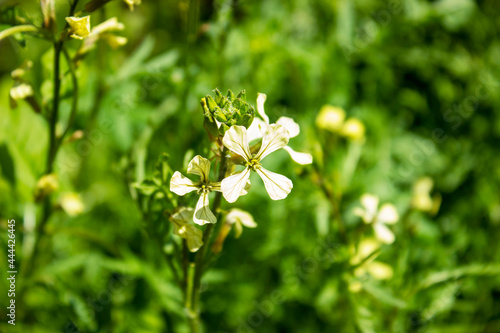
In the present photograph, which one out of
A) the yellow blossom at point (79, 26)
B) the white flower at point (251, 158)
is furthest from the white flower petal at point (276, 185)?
the yellow blossom at point (79, 26)

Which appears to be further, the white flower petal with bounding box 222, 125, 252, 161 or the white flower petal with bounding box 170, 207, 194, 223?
the white flower petal with bounding box 170, 207, 194, 223

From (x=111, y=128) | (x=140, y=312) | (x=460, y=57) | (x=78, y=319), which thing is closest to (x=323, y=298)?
(x=140, y=312)

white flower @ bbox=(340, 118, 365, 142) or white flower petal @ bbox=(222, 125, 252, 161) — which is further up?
white flower petal @ bbox=(222, 125, 252, 161)

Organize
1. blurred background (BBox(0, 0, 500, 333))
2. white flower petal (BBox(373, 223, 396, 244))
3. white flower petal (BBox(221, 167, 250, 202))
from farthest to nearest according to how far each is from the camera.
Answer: blurred background (BBox(0, 0, 500, 333)) → white flower petal (BBox(373, 223, 396, 244)) → white flower petal (BBox(221, 167, 250, 202))

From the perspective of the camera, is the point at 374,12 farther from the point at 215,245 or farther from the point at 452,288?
the point at 215,245

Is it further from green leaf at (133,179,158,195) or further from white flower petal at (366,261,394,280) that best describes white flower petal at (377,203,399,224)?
green leaf at (133,179,158,195)

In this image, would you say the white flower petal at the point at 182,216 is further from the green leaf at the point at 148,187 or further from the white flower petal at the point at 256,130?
the white flower petal at the point at 256,130
